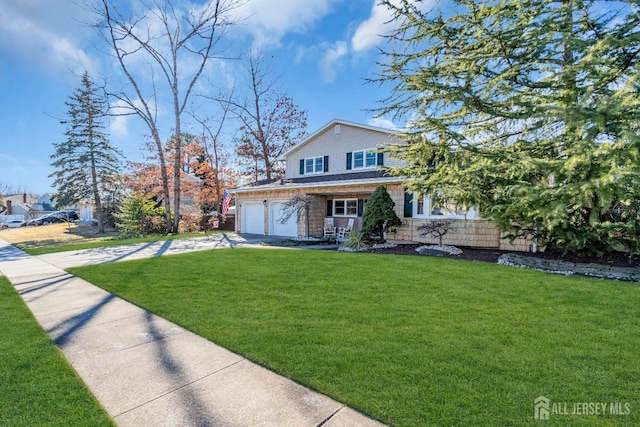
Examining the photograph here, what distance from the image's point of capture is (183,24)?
18.8 metres

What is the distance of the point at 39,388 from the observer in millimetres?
2531

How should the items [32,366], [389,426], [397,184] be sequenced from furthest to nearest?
[397,184] < [32,366] < [389,426]

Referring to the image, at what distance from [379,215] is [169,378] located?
31.9 feet

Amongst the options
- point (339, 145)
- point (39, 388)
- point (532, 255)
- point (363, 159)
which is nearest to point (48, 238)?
point (339, 145)

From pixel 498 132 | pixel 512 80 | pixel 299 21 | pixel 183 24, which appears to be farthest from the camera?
pixel 183 24

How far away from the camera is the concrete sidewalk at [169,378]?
7.06 feet

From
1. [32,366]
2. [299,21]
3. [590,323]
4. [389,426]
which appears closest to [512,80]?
[590,323]

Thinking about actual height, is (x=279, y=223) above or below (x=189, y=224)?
above

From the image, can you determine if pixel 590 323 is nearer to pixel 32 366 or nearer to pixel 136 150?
pixel 32 366

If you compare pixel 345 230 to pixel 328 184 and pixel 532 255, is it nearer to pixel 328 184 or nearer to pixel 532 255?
pixel 328 184

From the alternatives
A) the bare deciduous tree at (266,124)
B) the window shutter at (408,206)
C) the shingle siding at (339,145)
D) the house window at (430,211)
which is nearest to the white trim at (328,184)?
the window shutter at (408,206)

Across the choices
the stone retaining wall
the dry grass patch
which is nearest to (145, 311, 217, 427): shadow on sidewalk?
the stone retaining wall

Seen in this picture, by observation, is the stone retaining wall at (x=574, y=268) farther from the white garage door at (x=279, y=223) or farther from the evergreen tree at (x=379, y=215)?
the white garage door at (x=279, y=223)

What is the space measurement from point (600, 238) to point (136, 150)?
29658 mm
